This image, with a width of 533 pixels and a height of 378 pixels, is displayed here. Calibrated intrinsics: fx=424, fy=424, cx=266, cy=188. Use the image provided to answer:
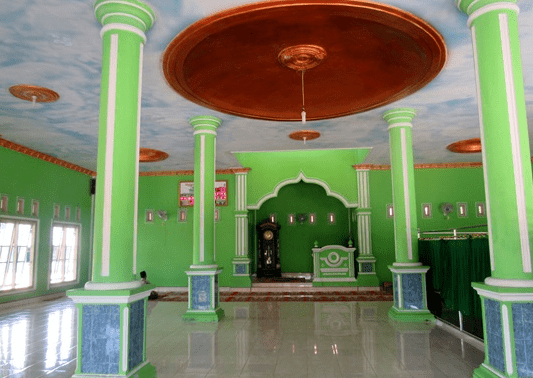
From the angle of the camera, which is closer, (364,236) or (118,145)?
(118,145)

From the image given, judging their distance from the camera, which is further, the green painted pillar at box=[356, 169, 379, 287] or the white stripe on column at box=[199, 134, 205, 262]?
the green painted pillar at box=[356, 169, 379, 287]

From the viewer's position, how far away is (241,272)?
42.3ft

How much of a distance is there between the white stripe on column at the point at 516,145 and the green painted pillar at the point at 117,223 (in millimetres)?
3447

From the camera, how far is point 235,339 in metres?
6.28

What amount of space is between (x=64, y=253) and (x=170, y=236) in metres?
3.09

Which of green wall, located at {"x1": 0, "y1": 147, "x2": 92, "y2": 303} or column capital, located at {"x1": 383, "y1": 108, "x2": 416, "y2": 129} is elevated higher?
column capital, located at {"x1": 383, "y1": 108, "x2": 416, "y2": 129}

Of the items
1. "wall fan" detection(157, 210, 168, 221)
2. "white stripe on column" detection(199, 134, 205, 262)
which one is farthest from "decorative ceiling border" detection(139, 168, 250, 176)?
"white stripe on column" detection(199, 134, 205, 262)

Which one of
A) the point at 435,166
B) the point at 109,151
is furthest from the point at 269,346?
the point at 435,166

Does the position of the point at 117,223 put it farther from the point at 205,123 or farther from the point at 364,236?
the point at 364,236

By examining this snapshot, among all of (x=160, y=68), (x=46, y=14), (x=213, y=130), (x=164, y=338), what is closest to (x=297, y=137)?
(x=213, y=130)

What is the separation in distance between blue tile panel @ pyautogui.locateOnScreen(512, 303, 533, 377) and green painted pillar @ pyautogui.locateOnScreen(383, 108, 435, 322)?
3.85 metres

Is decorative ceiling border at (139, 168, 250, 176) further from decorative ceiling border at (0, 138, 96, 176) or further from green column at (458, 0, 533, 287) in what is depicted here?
green column at (458, 0, 533, 287)

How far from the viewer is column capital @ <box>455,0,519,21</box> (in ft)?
12.9

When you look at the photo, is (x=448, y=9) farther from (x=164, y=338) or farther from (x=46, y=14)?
(x=164, y=338)
